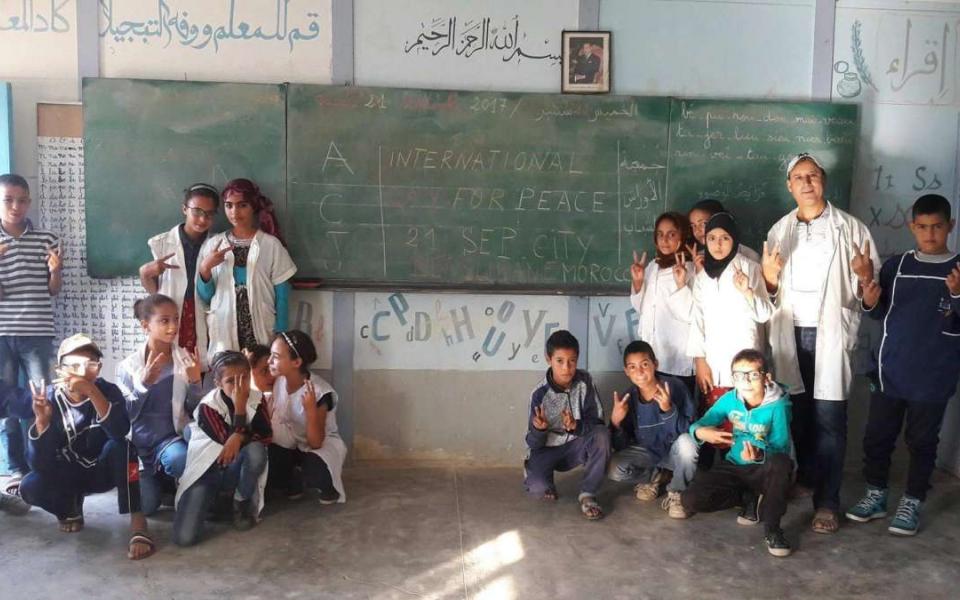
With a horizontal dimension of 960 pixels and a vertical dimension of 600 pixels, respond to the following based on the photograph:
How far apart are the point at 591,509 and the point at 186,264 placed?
2213 millimetres

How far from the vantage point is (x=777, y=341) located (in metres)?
3.67

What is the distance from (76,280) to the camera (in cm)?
411

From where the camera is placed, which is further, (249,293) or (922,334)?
(249,293)

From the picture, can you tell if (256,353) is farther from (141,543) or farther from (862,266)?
(862,266)

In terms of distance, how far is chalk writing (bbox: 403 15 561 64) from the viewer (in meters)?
4.12

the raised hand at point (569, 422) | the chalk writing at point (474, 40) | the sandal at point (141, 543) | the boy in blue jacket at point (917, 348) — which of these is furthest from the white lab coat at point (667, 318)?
the sandal at point (141, 543)

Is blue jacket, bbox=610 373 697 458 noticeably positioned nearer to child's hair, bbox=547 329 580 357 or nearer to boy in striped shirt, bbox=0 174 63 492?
child's hair, bbox=547 329 580 357

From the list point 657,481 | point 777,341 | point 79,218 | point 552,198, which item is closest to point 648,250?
point 552,198

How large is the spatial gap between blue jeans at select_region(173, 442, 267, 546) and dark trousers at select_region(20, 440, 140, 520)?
191 millimetres

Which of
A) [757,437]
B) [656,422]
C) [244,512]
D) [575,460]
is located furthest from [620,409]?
[244,512]

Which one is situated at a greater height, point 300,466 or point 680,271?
point 680,271

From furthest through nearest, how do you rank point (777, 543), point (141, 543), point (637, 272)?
point (637, 272), point (777, 543), point (141, 543)

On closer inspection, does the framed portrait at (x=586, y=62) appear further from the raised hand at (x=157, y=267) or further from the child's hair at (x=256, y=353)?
the raised hand at (x=157, y=267)

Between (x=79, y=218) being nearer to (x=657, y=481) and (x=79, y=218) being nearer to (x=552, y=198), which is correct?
(x=552, y=198)
